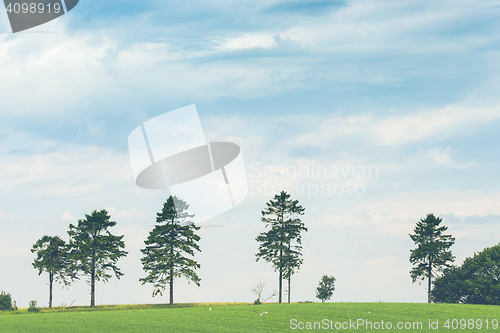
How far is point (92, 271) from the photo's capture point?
73.2 m

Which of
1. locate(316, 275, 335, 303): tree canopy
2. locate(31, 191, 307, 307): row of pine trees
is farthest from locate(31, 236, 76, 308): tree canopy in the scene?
locate(316, 275, 335, 303): tree canopy

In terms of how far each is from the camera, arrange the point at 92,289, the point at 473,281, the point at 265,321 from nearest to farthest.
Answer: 1. the point at 265,321
2. the point at 92,289
3. the point at 473,281

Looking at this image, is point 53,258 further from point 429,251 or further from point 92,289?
point 429,251

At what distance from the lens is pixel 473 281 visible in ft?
280

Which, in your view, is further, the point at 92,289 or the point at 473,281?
the point at 473,281

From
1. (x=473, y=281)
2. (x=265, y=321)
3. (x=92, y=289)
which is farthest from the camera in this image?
(x=473, y=281)

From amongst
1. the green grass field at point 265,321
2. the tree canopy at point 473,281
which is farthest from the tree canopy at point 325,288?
the green grass field at point 265,321

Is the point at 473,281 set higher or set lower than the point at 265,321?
lower

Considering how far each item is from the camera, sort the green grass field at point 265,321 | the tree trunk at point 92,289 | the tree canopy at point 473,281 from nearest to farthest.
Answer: the green grass field at point 265,321
the tree trunk at point 92,289
the tree canopy at point 473,281

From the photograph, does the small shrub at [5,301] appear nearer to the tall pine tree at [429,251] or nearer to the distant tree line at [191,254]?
the distant tree line at [191,254]

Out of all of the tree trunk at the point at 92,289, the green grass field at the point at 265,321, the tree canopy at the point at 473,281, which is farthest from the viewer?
the tree canopy at the point at 473,281

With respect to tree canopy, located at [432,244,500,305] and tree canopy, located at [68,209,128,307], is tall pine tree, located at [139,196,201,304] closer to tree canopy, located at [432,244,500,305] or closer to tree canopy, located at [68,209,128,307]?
tree canopy, located at [68,209,128,307]

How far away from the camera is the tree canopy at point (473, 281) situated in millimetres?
83188

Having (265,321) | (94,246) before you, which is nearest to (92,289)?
(94,246)
